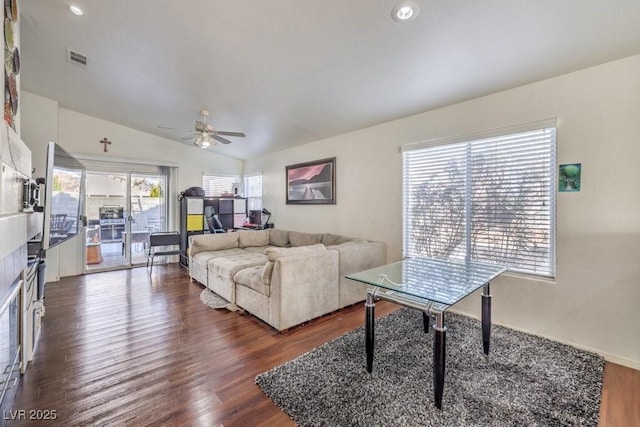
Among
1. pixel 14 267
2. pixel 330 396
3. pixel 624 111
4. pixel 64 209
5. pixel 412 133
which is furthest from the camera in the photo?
pixel 412 133

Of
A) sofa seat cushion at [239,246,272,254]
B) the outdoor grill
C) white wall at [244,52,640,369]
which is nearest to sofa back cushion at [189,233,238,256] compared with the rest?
sofa seat cushion at [239,246,272,254]

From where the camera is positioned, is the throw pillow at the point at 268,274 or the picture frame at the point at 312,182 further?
the picture frame at the point at 312,182

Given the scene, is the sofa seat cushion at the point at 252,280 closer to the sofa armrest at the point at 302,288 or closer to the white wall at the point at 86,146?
the sofa armrest at the point at 302,288

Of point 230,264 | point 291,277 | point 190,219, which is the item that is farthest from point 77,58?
point 291,277

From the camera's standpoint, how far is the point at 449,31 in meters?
2.05

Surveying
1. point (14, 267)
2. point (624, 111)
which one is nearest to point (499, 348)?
point (624, 111)

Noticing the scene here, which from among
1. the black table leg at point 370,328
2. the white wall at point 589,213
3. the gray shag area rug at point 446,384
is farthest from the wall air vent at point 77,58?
the white wall at point 589,213

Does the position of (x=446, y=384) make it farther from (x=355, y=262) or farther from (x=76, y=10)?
(x=76, y=10)

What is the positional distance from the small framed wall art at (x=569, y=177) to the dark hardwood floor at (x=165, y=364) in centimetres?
150

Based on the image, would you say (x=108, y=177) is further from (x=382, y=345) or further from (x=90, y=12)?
(x=382, y=345)

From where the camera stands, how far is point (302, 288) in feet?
9.50

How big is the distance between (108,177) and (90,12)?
3.90m

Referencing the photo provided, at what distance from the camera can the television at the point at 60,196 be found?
6.46ft

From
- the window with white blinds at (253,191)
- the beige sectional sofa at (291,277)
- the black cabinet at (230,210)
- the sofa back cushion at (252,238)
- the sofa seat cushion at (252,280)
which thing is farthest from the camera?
the window with white blinds at (253,191)
